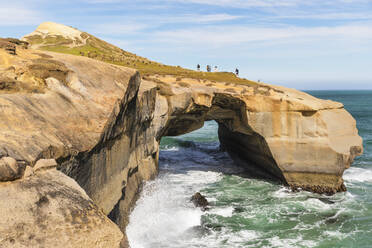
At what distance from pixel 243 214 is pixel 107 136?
9.95 m

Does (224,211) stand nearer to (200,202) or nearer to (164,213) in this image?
(200,202)

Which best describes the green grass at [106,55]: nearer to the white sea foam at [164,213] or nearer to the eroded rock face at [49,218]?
the white sea foam at [164,213]

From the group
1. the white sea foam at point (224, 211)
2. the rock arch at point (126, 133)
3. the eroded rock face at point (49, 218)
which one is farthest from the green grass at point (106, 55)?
the eroded rock face at point (49, 218)

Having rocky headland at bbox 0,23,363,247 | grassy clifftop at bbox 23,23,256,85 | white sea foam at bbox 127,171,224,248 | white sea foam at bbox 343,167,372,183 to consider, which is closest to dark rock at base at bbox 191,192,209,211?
white sea foam at bbox 127,171,224,248

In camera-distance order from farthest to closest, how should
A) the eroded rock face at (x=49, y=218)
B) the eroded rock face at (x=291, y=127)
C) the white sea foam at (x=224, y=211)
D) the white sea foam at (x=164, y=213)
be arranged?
the eroded rock face at (x=291, y=127) → the white sea foam at (x=224, y=211) → the white sea foam at (x=164, y=213) → the eroded rock face at (x=49, y=218)

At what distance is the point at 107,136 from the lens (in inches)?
413

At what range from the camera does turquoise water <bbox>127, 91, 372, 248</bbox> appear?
48.2ft

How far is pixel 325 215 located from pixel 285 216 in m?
2.02

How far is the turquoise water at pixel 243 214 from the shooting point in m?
14.7

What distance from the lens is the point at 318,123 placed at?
21.0m

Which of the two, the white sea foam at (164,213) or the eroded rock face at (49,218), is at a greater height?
the eroded rock face at (49,218)

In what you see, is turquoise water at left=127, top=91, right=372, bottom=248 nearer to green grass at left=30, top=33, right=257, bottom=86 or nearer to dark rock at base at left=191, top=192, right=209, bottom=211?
dark rock at base at left=191, top=192, right=209, bottom=211

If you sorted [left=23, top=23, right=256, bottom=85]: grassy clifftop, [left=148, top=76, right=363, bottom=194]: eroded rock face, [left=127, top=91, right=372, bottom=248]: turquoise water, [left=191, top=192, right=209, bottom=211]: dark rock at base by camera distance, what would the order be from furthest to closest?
[left=23, top=23, right=256, bottom=85]: grassy clifftop < [left=148, top=76, right=363, bottom=194]: eroded rock face < [left=191, top=192, right=209, bottom=211]: dark rock at base < [left=127, top=91, right=372, bottom=248]: turquoise water

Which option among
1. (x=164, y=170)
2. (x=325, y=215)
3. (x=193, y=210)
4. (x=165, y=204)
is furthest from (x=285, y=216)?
(x=164, y=170)
